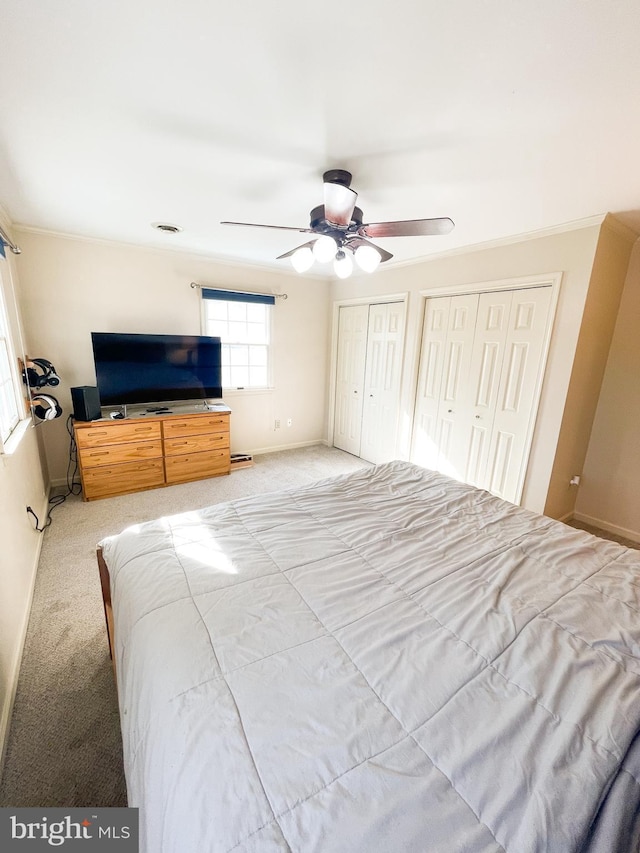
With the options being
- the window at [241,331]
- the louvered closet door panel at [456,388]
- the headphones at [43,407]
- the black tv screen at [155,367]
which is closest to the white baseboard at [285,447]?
the window at [241,331]

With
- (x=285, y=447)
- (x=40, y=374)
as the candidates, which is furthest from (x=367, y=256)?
(x=285, y=447)

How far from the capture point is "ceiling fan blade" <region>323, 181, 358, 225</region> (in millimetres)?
1532

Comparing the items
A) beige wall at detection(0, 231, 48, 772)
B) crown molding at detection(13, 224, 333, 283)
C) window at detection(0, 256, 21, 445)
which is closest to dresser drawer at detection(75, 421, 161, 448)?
beige wall at detection(0, 231, 48, 772)

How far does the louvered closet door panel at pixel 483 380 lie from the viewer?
2.97m

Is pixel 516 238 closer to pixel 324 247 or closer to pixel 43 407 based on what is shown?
pixel 324 247

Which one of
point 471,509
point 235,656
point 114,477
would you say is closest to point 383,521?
point 471,509

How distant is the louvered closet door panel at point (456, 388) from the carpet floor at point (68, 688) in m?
2.73

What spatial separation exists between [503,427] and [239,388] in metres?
2.94

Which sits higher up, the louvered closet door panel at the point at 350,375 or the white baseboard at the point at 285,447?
the louvered closet door panel at the point at 350,375

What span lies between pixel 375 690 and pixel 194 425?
314cm

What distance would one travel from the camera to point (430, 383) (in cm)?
360

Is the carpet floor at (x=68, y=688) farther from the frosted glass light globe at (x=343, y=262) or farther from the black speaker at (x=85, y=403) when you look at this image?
the frosted glass light globe at (x=343, y=262)

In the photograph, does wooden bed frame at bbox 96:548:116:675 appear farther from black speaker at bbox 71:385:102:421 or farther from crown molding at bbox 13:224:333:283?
crown molding at bbox 13:224:333:283

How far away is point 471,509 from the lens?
1815 millimetres
